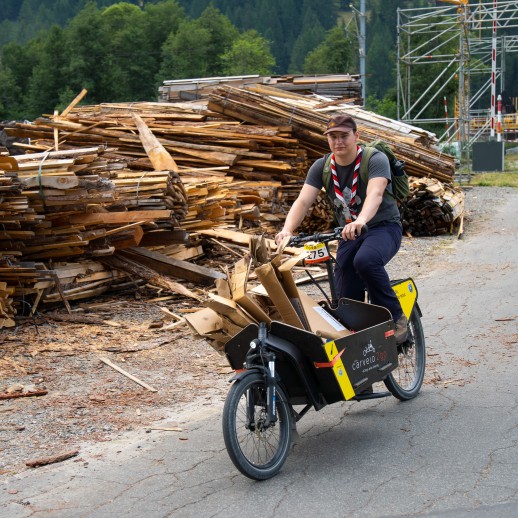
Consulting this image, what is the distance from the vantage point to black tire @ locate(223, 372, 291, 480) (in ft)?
16.8

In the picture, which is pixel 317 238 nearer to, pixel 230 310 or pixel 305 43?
pixel 230 310

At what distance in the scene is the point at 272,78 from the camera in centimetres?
2350

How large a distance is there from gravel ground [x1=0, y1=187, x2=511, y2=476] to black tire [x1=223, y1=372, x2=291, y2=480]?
130cm

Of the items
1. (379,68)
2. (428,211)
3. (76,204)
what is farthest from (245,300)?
(379,68)

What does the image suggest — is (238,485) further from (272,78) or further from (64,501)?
(272,78)

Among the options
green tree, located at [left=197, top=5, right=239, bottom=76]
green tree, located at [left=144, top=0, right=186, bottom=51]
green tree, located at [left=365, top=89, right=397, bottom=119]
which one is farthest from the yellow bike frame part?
green tree, located at [left=144, top=0, right=186, bottom=51]

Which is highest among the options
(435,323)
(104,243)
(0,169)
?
(0,169)

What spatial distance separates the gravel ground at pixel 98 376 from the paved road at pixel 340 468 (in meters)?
0.33

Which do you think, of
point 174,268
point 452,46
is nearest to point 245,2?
point 452,46

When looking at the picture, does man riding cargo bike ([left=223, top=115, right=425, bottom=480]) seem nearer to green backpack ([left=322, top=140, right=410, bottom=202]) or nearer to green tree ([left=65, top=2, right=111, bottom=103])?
green backpack ([left=322, top=140, right=410, bottom=202])

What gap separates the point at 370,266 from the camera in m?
6.32

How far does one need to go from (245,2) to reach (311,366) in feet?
479

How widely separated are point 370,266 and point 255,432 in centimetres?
152

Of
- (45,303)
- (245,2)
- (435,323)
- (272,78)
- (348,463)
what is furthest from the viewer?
(245,2)
